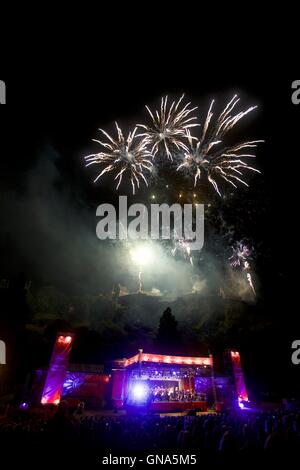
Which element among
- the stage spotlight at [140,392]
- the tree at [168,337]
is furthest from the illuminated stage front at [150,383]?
the tree at [168,337]

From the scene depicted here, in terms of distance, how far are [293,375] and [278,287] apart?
451 inches

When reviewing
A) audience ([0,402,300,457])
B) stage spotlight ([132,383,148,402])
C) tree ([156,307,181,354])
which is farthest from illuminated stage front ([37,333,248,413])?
tree ([156,307,181,354])

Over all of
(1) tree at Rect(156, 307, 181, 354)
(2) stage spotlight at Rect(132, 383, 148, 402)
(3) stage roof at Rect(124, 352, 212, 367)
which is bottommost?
(2) stage spotlight at Rect(132, 383, 148, 402)

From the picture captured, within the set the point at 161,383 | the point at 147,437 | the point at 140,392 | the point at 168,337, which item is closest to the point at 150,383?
the point at 161,383

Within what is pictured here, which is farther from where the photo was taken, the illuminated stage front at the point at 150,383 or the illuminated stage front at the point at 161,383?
the illuminated stage front at the point at 161,383

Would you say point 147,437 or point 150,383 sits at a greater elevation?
point 150,383

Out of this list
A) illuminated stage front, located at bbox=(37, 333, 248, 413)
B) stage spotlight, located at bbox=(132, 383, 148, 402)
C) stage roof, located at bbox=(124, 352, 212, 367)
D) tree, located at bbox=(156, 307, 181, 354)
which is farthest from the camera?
tree, located at bbox=(156, 307, 181, 354)

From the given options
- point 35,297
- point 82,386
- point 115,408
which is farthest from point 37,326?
point 115,408

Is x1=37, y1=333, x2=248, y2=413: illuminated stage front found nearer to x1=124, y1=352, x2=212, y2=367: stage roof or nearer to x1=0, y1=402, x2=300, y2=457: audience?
x1=124, y1=352, x2=212, y2=367: stage roof

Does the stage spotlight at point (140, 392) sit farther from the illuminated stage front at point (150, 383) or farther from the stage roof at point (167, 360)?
the stage roof at point (167, 360)

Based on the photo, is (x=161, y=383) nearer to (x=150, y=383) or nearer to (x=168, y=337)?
(x=150, y=383)

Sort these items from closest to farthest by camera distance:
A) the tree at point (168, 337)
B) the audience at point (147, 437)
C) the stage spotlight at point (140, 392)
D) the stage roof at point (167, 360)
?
the audience at point (147, 437) < the stage roof at point (167, 360) < the stage spotlight at point (140, 392) < the tree at point (168, 337)

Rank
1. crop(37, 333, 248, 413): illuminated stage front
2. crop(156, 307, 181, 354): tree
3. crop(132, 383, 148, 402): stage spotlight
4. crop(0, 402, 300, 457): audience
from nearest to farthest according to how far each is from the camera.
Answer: crop(0, 402, 300, 457): audience
crop(37, 333, 248, 413): illuminated stage front
crop(132, 383, 148, 402): stage spotlight
crop(156, 307, 181, 354): tree
